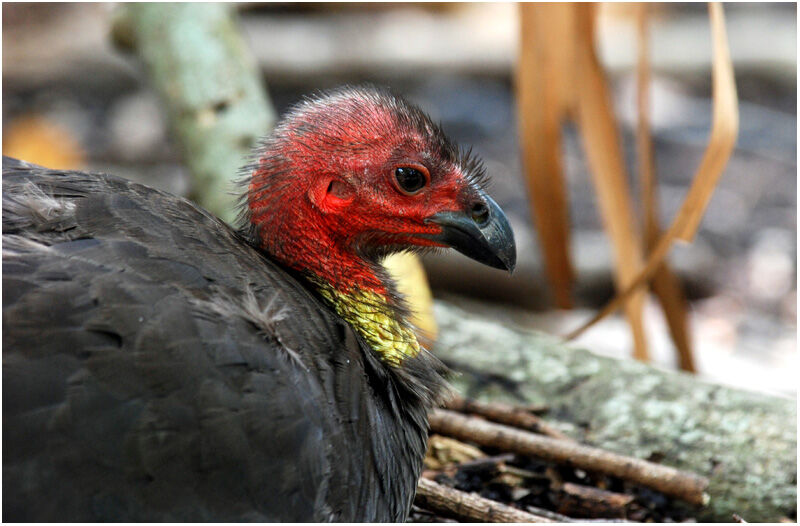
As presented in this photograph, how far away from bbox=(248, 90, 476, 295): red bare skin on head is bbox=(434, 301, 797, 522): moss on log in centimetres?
113

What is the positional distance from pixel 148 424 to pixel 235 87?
7.49 ft

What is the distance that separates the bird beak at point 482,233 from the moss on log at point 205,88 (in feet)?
4.61

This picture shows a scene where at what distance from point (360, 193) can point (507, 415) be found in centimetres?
115

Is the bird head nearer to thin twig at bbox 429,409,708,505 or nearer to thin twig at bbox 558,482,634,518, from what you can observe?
thin twig at bbox 429,409,708,505

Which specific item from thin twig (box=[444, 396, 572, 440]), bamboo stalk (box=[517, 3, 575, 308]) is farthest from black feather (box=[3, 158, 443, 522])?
bamboo stalk (box=[517, 3, 575, 308])

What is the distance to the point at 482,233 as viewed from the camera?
278 cm

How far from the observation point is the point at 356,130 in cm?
276

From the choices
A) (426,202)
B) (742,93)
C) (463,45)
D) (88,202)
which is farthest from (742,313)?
(88,202)

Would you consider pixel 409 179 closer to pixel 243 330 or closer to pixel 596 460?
pixel 243 330

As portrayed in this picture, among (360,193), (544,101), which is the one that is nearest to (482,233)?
(360,193)

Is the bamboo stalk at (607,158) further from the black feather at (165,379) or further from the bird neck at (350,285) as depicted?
the black feather at (165,379)

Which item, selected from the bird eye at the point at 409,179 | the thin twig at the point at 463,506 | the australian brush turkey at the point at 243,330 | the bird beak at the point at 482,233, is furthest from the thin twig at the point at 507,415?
the bird eye at the point at 409,179

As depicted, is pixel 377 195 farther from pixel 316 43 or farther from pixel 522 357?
pixel 316 43

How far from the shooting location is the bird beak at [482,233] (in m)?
A: 2.77
